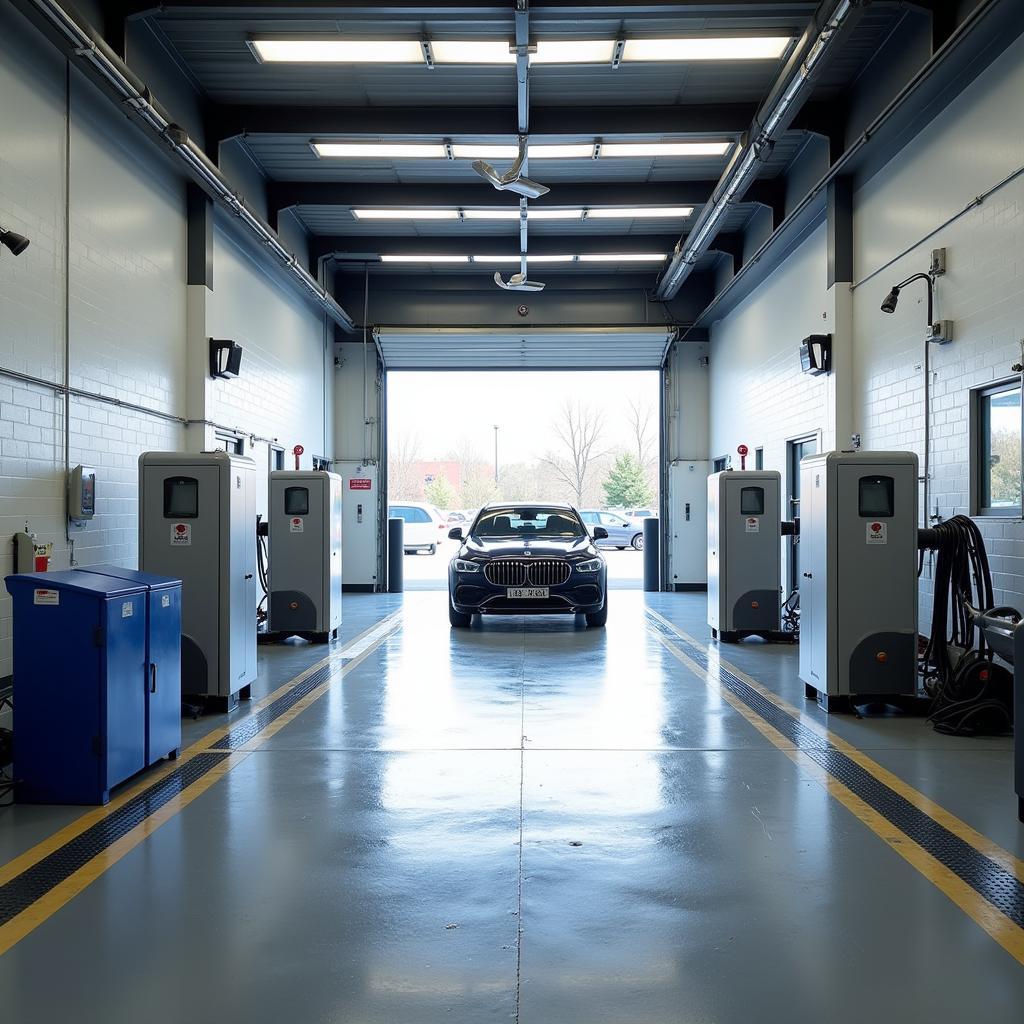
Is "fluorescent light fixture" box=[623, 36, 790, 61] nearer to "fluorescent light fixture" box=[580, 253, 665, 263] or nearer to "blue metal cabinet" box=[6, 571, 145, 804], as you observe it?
"fluorescent light fixture" box=[580, 253, 665, 263]

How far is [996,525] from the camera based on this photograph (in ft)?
23.4

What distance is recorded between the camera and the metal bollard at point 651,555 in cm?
1747

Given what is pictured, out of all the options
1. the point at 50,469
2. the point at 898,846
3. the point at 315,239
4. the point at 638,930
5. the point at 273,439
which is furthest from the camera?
the point at 315,239

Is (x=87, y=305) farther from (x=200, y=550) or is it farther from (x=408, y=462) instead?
(x=408, y=462)

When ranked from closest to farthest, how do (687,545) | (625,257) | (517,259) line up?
1. (625,257)
2. (517,259)
3. (687,545)

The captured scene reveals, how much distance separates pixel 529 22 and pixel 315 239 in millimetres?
7990

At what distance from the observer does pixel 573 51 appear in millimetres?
8453

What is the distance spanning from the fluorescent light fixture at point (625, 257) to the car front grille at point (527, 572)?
6.44m

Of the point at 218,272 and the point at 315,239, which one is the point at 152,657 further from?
the point at 315,239

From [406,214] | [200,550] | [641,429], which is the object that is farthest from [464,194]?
[641,429]

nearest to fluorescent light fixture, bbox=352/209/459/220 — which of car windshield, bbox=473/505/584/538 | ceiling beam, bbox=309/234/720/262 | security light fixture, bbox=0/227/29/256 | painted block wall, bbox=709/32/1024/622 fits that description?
ceiling beam, bbox=309/234/720/262

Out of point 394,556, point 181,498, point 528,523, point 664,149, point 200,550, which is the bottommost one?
point 394,556

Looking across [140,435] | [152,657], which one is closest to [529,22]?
[140,435]

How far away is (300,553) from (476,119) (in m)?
5.08
